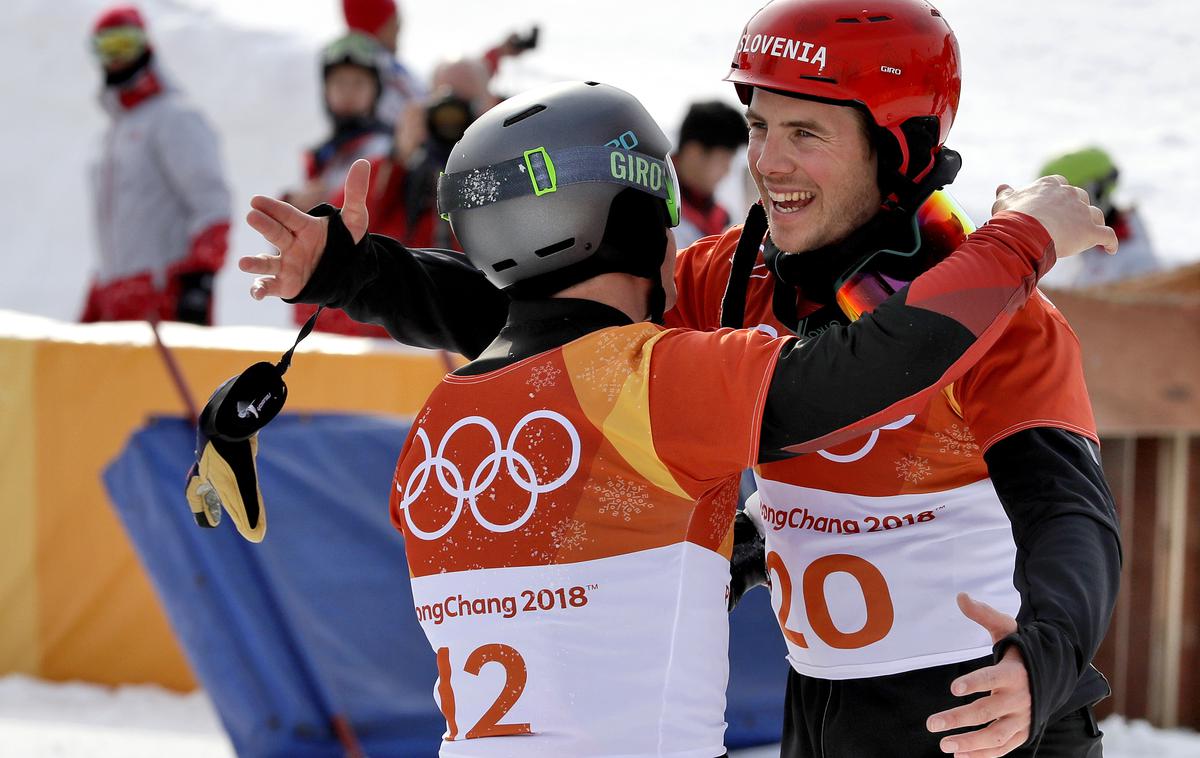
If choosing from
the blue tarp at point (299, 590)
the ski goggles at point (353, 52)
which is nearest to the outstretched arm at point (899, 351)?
the blue tarp at point (299, 590)

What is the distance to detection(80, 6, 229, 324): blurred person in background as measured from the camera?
6.62 metres

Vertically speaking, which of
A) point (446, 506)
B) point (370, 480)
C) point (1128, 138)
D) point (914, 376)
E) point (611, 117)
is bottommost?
point (1128, 138)

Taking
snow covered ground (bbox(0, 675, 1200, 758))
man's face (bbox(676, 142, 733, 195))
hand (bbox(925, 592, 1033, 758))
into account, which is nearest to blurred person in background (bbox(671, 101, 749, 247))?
man's face (bbox(676, 142, 733, 195))

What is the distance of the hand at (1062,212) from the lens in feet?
6.88

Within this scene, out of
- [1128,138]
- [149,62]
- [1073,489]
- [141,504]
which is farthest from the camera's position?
[1128,138]

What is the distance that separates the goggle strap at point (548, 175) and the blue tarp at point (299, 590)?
2.49 meters

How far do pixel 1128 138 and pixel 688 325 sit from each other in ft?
55.4

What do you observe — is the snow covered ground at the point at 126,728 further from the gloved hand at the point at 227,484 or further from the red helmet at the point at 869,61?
the red helmet at the point at 869,61

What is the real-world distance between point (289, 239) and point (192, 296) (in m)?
4.41

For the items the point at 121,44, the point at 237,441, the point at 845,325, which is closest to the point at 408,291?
the point at 237,441

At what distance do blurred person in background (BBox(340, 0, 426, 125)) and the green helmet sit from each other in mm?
3420

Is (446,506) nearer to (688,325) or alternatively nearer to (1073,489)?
(688,325)

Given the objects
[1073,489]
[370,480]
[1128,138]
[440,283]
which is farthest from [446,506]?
[1128,138]

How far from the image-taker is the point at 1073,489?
210 cm
